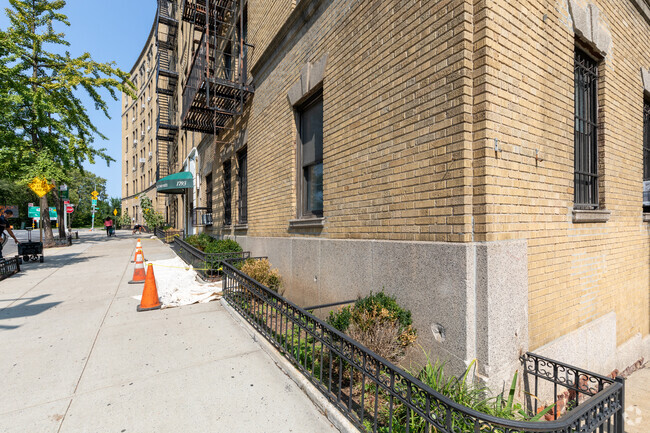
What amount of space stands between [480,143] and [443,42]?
3.84 feet

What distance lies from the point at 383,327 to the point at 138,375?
2.77m

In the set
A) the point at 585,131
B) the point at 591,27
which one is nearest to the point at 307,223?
the point at 585,131

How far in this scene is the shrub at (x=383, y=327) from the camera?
324cm

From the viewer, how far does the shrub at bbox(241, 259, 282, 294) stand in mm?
6297

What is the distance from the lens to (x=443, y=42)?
3.22m

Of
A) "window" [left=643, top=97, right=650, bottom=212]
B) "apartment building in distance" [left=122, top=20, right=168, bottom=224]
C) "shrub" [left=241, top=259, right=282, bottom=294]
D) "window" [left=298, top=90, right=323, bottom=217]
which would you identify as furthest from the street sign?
"window" [left=643, top=97, right=650, bottom=212]

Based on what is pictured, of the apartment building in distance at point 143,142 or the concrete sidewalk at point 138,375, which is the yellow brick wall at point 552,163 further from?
the apartment building in distance at point 143,142

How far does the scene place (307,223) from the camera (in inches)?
226

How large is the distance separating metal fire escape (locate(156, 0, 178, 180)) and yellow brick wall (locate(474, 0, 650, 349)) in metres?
21.8

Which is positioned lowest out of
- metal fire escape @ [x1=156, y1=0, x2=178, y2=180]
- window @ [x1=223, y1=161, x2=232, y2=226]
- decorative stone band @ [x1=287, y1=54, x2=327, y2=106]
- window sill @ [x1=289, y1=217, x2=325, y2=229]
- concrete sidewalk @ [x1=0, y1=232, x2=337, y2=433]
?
concrete sidewalk @ [x1=0, y1=232, x2=337, y2=433]

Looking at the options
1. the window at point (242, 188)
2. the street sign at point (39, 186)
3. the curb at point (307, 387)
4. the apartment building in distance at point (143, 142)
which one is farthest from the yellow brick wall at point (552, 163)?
the apartment building in distance at point (143, 142)

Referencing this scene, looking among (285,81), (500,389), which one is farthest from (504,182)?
(285,81)

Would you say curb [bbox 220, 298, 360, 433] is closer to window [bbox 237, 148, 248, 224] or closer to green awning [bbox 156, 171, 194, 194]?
window [bbox 237, 148, 248, 224]

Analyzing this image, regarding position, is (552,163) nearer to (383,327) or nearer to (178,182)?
(383,327)
